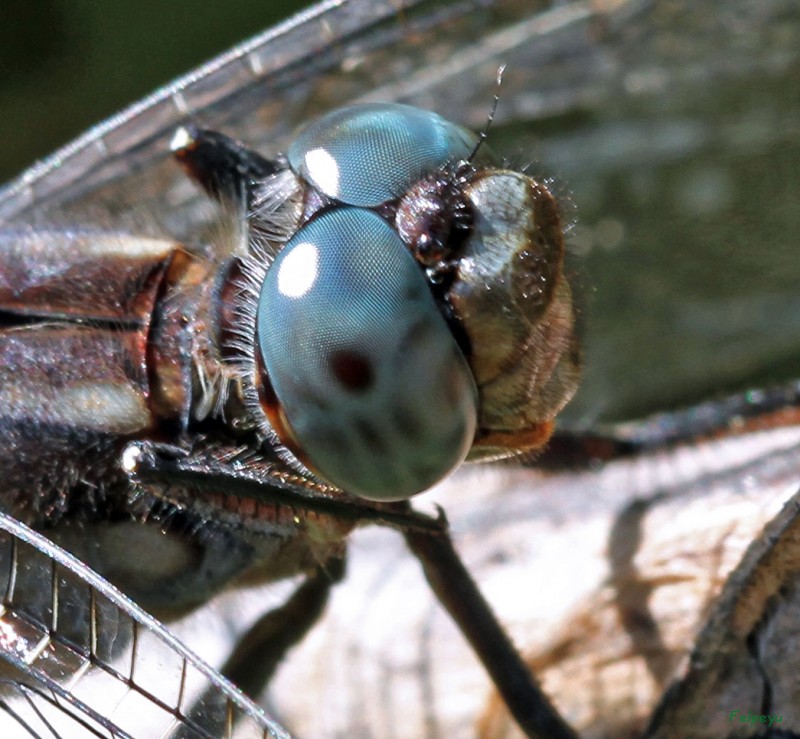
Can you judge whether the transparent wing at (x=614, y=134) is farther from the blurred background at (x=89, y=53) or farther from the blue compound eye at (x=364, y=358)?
the blurred background at (x=89, y=53)

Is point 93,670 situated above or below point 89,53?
below

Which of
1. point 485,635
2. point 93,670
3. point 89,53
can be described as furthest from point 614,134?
Result: point 93,670

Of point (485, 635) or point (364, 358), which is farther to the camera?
point (485, 635)

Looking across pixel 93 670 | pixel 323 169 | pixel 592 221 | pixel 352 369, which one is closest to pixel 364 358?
pixel 352 369

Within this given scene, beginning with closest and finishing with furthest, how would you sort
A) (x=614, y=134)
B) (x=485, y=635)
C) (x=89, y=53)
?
(x=485, y=635), (x=614, y=134), (x=89, y=53)

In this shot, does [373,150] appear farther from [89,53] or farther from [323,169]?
[89,53]

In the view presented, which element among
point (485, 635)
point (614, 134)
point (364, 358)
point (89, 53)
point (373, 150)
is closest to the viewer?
point (364, 358)

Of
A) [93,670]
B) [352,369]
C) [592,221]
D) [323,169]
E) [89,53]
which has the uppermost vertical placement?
[89,53]
